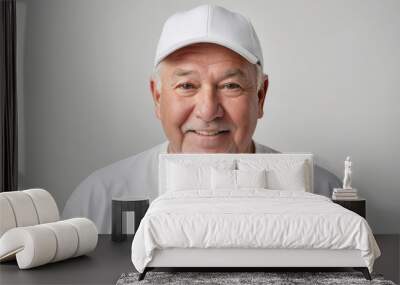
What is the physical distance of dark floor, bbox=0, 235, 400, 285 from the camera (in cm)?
472

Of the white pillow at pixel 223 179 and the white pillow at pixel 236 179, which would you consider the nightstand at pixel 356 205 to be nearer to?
the white pillow at pixel 236 179

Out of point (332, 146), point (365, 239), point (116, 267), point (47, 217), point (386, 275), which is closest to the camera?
point (365, 239)

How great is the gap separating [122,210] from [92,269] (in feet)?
4.05

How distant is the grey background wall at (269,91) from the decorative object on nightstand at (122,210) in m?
0.70

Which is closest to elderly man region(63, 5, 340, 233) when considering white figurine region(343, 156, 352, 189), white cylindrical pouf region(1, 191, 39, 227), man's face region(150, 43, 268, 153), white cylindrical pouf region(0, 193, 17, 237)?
man's face region(150, 43, 268, 153)

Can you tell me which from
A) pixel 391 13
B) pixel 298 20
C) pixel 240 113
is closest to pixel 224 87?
pixel 240 113

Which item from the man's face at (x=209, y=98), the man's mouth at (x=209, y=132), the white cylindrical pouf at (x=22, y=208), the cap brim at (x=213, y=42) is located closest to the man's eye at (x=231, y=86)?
the man's face at (x=209, y=98)

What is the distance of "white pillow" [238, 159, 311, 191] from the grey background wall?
45cm

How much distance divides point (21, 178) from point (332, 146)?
3.14 m

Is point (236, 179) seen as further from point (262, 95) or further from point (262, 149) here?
point (262, 95)

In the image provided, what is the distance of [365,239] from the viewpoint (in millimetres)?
4516

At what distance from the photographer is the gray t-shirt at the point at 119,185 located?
22.3ft

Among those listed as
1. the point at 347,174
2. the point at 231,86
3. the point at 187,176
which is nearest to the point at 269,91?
the point at 231,86

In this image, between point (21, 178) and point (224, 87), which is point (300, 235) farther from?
point (21, 178)
